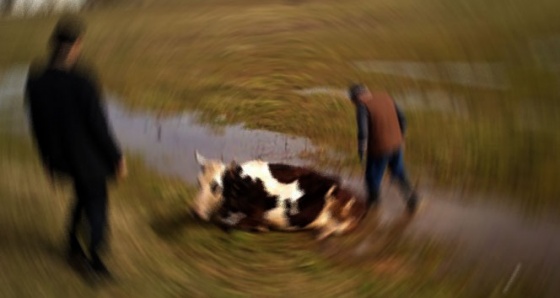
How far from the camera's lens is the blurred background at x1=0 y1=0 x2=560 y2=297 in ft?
6.23

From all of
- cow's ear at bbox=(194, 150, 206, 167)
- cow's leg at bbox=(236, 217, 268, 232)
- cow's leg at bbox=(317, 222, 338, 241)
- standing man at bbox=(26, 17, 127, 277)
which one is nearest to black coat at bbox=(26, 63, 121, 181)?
standing man at bbox=(26, 17, 127, 277)

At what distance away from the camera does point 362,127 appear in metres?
2.14

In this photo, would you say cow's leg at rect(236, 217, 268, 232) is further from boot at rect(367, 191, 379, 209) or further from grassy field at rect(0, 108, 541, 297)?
boot at rect(367, 191, 379, 209)

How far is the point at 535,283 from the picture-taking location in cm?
181

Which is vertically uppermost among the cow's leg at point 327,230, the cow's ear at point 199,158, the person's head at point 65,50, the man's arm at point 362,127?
the man's arm at point 362,127

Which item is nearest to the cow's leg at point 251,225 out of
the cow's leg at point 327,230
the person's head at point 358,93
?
the cow's leg at point 327,230

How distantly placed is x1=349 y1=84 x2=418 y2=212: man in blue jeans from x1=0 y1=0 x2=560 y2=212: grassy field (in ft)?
0.16

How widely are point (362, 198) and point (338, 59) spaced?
0.50 meters

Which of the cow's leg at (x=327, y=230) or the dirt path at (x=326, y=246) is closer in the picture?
the dirt path at (x=326, y=246)

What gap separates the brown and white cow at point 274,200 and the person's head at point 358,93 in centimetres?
29

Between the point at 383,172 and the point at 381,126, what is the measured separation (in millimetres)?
149

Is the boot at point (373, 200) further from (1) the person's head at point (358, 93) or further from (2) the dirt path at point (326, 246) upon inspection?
(1) the person's head at point (358, 93)

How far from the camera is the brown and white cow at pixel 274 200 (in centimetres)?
201

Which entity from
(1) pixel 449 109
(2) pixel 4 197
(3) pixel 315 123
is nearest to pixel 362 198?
(3) pixel 315 123
